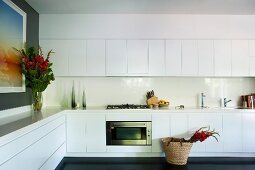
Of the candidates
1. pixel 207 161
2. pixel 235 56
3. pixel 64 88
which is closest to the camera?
pixel 207 161

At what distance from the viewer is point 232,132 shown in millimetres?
3795

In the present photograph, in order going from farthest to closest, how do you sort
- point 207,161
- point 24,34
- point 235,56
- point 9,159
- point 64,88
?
point 64,88 < point 235,56 < point 207,161 < point 24,34 < point 9,159

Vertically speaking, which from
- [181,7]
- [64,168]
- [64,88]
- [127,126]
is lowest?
[64,168]

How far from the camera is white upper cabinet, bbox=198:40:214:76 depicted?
4078 millimetres

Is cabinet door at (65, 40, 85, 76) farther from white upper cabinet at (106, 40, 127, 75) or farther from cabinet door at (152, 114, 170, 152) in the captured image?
cabinet door at (152, 114, 170, 152)

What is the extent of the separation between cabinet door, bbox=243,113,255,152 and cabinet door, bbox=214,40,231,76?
82 centimetres

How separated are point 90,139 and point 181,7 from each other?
2.69m

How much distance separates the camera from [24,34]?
11.1 feet

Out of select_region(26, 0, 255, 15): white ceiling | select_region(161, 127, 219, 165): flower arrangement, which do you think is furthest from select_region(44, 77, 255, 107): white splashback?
select_region(26, 0, 255, 15): white ceiling

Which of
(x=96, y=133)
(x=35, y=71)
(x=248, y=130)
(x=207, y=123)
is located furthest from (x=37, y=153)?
(x=248, y=130)

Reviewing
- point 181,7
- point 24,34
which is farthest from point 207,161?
point 24,34

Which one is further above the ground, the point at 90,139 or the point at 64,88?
the point at 64,88

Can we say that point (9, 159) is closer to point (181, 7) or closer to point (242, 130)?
point (181, 7)

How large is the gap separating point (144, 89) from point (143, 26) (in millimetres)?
1191
